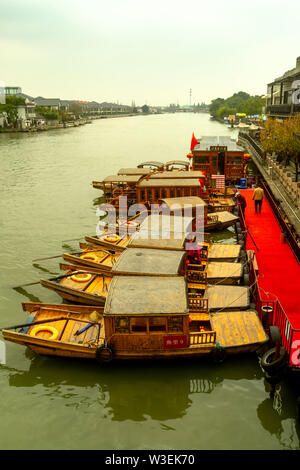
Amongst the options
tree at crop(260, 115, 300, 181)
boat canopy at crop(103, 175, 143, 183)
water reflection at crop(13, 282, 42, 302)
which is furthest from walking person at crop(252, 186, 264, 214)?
water reflection at crop(13, 282, 42, 302)

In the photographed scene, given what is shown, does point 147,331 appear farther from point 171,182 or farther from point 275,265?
point 171,182

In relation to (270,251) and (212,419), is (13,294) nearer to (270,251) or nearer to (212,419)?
(212,419)

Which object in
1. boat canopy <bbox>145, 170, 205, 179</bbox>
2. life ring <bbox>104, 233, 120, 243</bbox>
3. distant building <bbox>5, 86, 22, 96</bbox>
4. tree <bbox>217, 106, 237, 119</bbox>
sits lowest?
life ring <bbox>104, 233, 120, 243</bbox>

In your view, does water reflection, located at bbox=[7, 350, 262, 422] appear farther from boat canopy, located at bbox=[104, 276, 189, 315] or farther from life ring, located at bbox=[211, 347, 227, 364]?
boat canopy, located at bbox=[104, 276, 189, 315]

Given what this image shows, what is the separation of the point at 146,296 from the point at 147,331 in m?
1.03

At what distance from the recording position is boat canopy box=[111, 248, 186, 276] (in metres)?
12.6

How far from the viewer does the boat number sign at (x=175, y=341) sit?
1091cm

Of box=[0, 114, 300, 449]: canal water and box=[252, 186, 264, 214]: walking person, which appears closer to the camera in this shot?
box=[0, 114, 300, 449]: canal water

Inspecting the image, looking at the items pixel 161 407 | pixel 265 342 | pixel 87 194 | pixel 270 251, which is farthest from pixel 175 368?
pixel 87 194

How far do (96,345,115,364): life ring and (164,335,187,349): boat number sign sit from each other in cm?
166

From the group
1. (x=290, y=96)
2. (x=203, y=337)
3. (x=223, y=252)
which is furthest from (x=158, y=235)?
(x=290, y=96)

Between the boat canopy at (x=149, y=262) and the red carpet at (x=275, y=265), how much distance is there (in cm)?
330

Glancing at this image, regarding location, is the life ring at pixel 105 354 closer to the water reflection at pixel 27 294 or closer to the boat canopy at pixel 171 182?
the water reflection at pixel 27 294
